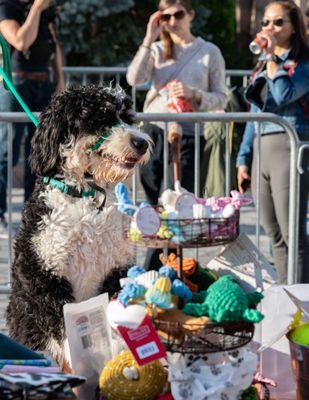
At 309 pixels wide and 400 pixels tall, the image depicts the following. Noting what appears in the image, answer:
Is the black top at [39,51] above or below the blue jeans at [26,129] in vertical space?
above

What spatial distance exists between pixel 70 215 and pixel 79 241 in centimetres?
11

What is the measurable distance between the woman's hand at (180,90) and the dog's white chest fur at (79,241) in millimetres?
2320

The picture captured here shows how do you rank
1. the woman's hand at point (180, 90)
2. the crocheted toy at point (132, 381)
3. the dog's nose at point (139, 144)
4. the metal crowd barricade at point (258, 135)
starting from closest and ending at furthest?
the crocheted toy at point (132, 381), the dog's nose at point (139, 144), the metal crowd barricade at point (258, 135), the woman's hand at point (180, 90)

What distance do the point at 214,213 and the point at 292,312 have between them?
2.18 ft

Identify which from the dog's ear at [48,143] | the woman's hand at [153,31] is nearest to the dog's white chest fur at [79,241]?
the dog's ear at [48,143]

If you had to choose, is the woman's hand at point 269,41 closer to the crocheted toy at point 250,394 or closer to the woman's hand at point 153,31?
the woman's hand at point 153,31

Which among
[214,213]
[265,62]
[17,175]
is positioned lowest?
[17,175]

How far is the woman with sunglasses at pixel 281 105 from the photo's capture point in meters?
5.76

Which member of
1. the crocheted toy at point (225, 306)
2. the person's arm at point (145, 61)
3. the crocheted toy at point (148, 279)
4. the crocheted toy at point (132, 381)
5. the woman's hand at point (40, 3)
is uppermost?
the woman's hand at point (40, 3)

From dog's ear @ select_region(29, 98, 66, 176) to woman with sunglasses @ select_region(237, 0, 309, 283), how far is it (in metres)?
2.06

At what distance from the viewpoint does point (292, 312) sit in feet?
12.1

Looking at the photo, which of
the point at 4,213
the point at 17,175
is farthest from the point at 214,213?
the point at 17,175

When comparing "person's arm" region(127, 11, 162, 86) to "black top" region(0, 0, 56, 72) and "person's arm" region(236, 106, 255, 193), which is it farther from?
"black top" region(0, 0, 56, 72)

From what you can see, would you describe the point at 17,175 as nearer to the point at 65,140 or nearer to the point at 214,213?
the point at 65,140
